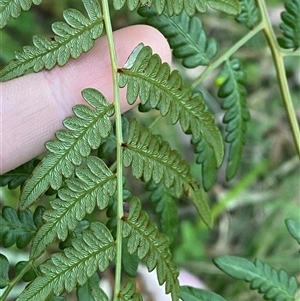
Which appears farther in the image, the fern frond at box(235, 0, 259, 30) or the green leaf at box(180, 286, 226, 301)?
the fern frond at box(235, 0, 259, 30)

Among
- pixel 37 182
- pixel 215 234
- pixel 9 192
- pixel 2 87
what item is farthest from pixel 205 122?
pixel 215 234

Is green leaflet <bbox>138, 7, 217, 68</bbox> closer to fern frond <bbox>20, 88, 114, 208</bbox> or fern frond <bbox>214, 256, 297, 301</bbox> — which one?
fern frond <bbox>20, 88, 114, 208</bbox>

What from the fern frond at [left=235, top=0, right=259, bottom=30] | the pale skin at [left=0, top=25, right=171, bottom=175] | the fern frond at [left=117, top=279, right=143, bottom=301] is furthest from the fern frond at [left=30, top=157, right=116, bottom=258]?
the fern frond at [left=235, top=0, right=259, bottom=30]

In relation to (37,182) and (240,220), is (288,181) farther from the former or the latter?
(37,182)

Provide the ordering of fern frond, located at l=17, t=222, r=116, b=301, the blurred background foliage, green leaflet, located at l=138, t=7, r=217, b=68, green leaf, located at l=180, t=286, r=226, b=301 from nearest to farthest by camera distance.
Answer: fern frond, located at l=17, t=222, r=116, b=301, green leaf, located at l=180, t=286, r=226, b=301, green leaflet, located at l=138, t=7, r=217, b=68, the blurred background foliage

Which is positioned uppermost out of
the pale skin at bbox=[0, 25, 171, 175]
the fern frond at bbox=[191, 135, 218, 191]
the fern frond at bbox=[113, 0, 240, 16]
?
the fern frond at bbox=[113, 0, 240, 16]

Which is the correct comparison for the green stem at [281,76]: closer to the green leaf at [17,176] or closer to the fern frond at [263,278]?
the fern frond at [263,278]

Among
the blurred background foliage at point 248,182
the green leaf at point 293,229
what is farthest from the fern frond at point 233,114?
the blurred background foliage at point 248,182
